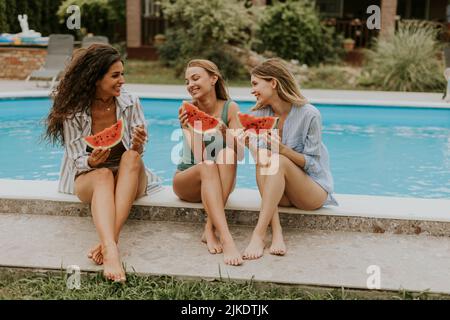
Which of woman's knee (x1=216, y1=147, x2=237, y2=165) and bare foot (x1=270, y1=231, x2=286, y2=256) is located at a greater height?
woman's knee (x1=216, y1=147, x2=237, y2=165)

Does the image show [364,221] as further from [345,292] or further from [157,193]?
[157,193]

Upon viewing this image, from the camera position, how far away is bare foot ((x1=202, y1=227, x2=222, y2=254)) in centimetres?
374

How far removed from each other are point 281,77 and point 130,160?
3.81 ft

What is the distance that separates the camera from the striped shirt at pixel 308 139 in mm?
4043

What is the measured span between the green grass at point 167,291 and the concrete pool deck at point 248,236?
45 mm

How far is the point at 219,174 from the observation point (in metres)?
3.90

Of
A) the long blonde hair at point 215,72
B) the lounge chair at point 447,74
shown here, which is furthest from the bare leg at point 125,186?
the lounge chair at point 447,74

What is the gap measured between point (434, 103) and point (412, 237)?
25.4 feet

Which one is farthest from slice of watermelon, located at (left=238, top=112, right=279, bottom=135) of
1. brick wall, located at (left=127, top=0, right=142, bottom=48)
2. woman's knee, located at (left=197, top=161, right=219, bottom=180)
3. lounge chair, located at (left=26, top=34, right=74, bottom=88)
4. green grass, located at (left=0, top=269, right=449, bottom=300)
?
brick wall, located at (left=127, top=0, right=142, bottom=48)

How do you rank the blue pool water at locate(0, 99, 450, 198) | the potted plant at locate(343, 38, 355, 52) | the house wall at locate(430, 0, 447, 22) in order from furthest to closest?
the house wall at locate(430, 0, 447, 22)
the potted plant at locate(343, 38, 355, 52)
the blue pool water at locate(0, 99, 450, 198)

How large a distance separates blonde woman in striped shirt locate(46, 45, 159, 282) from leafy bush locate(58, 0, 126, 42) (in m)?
16.5

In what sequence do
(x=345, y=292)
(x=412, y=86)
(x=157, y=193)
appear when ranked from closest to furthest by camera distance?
(x=345, y=292), (x=157, y=193), (x=412, y=86)

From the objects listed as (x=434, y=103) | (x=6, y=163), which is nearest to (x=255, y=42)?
(x=434, y=103)

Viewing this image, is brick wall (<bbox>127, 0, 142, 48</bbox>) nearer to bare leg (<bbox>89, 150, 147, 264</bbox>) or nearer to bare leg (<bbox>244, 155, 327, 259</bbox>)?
bare leg (<bbox>89, 150, 147, 264</bbox>)
